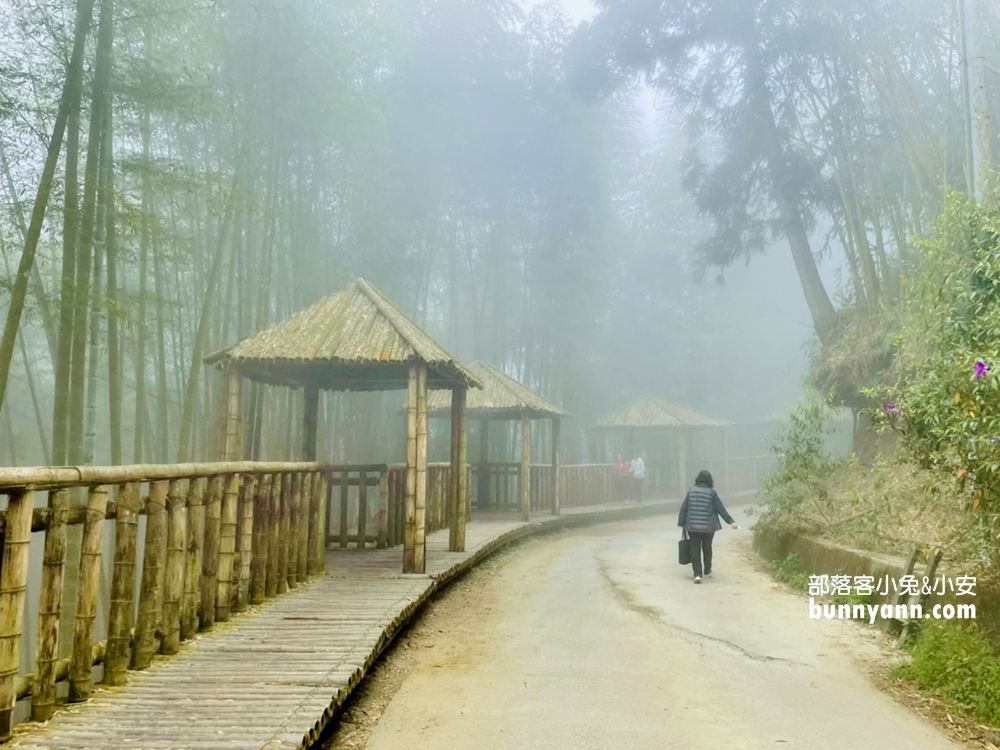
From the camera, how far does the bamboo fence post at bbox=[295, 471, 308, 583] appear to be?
→ 21.2ft

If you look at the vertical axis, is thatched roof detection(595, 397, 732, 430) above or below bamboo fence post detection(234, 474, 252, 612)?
above

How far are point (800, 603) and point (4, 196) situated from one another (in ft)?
28.7

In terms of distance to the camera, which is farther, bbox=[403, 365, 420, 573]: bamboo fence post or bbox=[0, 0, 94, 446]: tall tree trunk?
bbox=[403, 365, 420, 573]: bamboo fence post

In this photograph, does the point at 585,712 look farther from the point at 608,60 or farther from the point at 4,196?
the point at 608,60

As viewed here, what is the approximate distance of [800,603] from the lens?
7328 mm

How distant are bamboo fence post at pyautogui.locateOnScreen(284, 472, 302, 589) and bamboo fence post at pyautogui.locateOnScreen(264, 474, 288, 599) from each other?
0.22 m

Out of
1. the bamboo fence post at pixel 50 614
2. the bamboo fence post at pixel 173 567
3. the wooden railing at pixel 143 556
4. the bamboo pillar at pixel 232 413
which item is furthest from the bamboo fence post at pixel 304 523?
the bamboo fence post at pixel 50 614

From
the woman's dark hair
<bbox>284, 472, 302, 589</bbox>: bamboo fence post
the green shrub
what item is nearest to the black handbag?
the woman's dark hair

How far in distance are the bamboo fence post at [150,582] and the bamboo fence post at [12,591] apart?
38.2 inches

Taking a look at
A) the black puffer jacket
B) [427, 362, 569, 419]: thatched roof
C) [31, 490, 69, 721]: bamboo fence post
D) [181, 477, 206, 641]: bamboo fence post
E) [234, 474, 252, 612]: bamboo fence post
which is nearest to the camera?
[31, 490, 69, 721]: bamboo fence post

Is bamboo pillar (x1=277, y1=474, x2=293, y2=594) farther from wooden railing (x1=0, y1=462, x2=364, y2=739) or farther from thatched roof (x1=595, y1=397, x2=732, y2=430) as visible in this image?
thatched roof (x1=595, y1=397, x2=732, y2=430)

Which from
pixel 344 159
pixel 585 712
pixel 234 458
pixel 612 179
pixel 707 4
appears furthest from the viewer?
pixel 612 179

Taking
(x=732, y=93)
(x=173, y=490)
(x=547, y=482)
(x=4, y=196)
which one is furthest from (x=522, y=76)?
(x=173, y=490)

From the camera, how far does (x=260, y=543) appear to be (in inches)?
224
